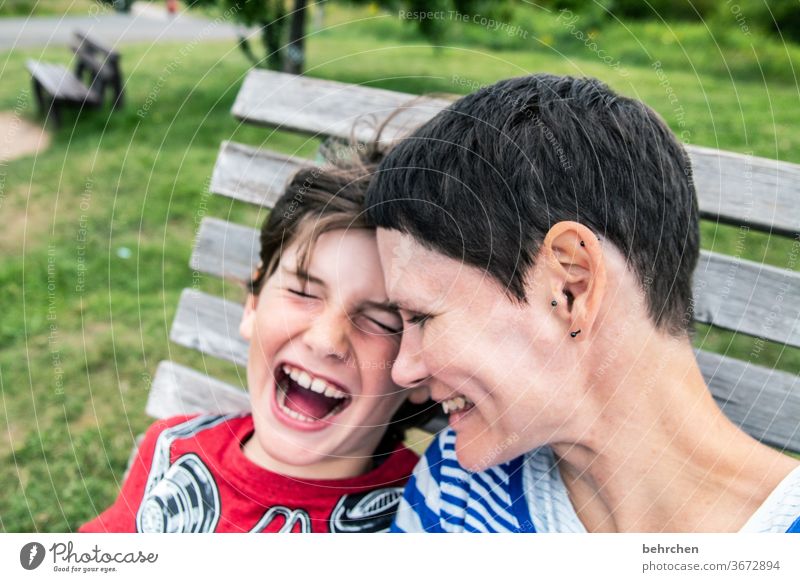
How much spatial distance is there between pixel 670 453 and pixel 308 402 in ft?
1.56

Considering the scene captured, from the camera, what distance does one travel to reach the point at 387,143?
117 cm

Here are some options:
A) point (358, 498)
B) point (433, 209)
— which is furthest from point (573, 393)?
point (358, 498)

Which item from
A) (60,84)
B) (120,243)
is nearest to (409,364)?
(120,243)

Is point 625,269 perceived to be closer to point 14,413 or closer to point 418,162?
point 418,162

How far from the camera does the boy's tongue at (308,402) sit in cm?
110

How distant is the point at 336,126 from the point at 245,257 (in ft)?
Answer: 0.86

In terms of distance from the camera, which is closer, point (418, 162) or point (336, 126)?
point (418, 162)

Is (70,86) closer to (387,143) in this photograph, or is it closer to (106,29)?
(387,143)

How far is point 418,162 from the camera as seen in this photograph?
903mm

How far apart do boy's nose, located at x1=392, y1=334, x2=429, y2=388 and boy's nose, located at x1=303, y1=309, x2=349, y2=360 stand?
0.33 ft

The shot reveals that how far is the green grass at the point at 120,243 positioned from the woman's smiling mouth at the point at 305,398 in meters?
0.56

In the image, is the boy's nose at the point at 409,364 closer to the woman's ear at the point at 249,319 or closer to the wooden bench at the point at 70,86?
the woman's ear at the point at 249,319

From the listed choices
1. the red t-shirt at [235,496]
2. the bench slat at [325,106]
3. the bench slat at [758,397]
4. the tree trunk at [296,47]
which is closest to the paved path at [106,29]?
the tree trunk at [296,47]
